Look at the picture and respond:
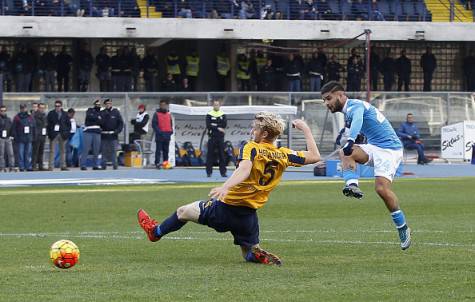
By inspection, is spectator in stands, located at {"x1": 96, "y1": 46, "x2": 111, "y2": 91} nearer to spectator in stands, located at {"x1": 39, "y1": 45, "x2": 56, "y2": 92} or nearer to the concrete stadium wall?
the concrete stadium wall

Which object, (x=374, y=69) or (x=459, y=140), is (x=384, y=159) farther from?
(x=374, y=69)

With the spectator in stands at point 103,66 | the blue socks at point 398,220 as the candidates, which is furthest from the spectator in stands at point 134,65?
the blue socks at point 398,220

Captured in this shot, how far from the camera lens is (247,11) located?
4303cm

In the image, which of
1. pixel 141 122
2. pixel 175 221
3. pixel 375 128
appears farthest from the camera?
pixel 141 122

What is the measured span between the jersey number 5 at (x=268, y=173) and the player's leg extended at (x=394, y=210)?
1.85 m

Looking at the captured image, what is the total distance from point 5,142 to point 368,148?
2141 cm

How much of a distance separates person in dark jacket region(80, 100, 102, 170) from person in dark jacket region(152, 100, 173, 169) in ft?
5.51

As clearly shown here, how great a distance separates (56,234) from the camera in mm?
15391

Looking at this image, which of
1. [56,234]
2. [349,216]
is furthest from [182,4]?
[56,234]

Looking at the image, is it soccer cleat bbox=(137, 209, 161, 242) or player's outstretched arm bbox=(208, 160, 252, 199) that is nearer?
player's outstretched arm bbox=(208, 160, 252, 199)

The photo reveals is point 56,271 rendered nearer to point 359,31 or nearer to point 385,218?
point 385,218

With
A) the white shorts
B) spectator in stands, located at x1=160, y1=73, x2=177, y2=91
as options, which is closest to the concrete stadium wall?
spectator in stands, located at x1=160, y1=73, x2=177, y2=91

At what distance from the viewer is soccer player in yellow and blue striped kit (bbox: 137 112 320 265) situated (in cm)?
1132

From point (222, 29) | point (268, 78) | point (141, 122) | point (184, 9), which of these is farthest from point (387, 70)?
point (141, 122)
